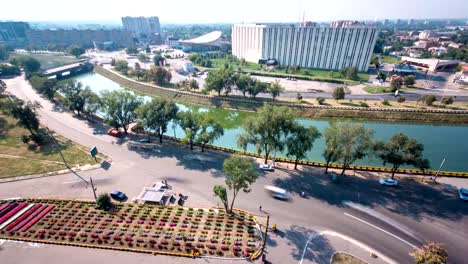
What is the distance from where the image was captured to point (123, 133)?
173 ft

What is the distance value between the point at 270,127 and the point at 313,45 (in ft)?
334

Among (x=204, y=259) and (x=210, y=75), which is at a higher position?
(x=210, y=75)

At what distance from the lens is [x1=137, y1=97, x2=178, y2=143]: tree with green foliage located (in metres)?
45.2

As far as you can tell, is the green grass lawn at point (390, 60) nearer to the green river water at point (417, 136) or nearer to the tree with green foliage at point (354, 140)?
the green river water at point (417, 136)

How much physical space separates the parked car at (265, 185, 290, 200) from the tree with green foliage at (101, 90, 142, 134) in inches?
1316

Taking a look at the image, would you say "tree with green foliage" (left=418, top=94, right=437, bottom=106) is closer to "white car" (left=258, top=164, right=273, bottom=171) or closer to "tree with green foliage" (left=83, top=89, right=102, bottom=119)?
"white car" (left=258, top=164, right=273, bottom=171)

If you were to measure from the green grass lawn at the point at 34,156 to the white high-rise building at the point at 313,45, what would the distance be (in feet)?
Answer: 372

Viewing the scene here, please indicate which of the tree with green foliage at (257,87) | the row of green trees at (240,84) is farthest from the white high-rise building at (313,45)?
the tree with green foliage at (257,87)

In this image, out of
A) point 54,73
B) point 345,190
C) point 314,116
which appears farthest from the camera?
point 54,73

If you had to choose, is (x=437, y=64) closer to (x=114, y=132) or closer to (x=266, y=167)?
(x=266, y=167)

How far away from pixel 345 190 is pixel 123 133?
1838 inches

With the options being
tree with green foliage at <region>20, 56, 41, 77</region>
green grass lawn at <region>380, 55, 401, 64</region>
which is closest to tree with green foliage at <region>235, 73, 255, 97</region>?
tree with green foliage at <region>20, 56, 41, 77</region>

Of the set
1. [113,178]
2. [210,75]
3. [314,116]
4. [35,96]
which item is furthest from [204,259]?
[35,96]

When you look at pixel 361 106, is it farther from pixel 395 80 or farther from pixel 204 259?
pixel 204 259
